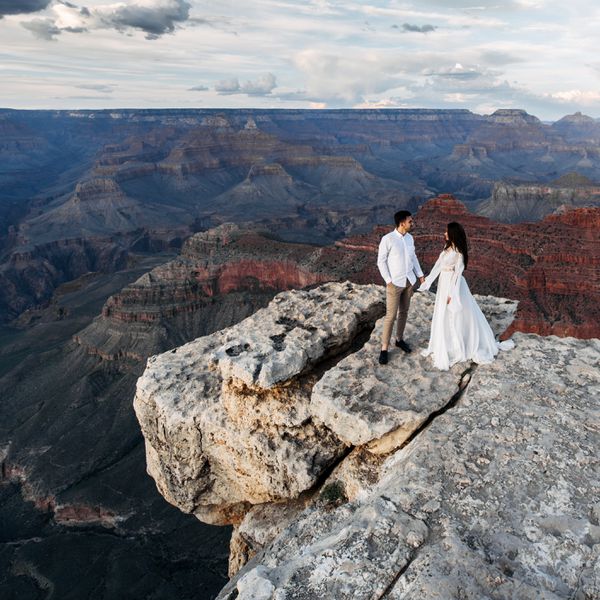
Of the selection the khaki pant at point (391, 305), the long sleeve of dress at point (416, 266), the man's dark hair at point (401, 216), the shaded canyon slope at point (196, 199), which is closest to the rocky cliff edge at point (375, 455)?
the khaki pant at point (391, 305)

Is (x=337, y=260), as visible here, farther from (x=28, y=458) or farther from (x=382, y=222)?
(x=382, y=222)

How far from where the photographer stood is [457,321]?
8.48m

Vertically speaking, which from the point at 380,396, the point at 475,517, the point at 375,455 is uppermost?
the point at 475,517

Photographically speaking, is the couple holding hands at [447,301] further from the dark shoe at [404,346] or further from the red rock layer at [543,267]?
the red rock layer at [543,267]

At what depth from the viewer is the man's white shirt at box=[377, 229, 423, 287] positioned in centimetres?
883

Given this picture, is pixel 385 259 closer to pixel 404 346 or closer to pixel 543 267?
pixel 404 346

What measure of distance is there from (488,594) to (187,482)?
6.65 meters

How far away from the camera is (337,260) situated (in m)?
47.2

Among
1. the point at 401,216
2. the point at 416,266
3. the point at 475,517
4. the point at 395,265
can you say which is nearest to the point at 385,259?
the point at 395,265

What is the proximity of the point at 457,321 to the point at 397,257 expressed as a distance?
153 cm

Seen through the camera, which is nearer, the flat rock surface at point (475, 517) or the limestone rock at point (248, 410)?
the flat rock surface at point (475, 517)

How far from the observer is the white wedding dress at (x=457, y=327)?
8555 mm

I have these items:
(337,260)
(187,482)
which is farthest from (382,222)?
(187,482)

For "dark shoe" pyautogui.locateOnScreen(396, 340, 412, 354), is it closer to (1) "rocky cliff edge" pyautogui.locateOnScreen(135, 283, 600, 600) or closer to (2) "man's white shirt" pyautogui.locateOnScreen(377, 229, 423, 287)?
(1) "rocky cliff edge" pyautogui.locateOnScreen(135, 283, 600, 600)
